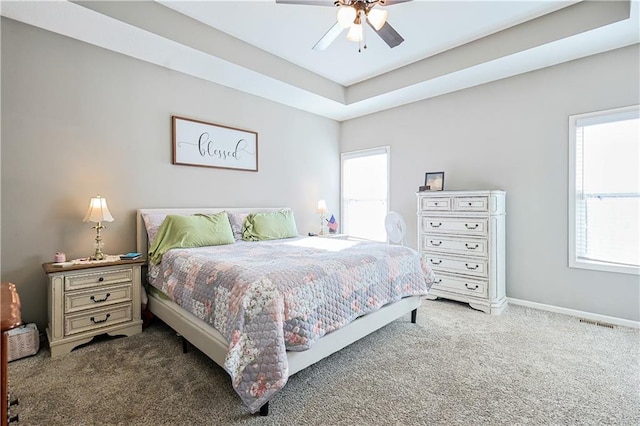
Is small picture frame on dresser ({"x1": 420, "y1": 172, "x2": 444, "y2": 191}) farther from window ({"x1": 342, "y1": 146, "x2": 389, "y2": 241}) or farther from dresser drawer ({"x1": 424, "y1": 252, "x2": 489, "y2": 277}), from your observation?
dresser drawer ({"x1": 424, "y1": 252, "x2": 489, "y2": 277})

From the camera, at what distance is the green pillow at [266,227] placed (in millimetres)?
3562

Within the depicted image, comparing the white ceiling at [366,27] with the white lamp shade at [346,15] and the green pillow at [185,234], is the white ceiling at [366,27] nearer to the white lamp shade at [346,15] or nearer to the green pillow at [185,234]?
the white lamp shade at [346,15]

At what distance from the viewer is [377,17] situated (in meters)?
2.21

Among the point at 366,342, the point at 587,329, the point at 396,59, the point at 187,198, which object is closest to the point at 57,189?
the point at 187,198

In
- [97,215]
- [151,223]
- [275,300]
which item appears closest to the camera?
[275,300]

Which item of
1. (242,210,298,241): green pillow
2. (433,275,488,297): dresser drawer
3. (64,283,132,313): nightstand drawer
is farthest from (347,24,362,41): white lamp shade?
(64,283,132,313): nightstand drawer

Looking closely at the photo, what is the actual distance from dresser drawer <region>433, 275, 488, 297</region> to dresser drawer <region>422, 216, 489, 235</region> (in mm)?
539

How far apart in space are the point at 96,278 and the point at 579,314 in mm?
4575

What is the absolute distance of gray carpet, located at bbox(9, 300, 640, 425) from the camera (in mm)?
1675

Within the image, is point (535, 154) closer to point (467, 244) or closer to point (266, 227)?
point (467, 244)

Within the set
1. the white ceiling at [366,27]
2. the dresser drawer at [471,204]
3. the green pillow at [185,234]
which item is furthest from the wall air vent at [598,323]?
the green pillow at [185,234]

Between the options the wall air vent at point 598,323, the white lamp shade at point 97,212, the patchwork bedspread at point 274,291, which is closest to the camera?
the patchwork bedspread at point 274,291

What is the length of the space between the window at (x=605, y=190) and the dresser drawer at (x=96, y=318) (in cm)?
438

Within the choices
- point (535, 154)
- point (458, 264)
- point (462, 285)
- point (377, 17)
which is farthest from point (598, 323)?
point (377, 17)
